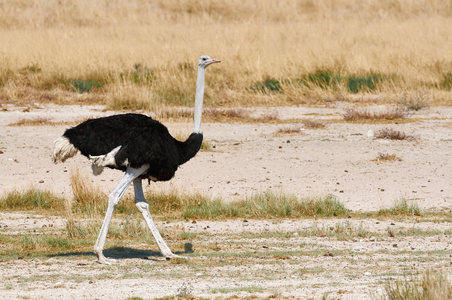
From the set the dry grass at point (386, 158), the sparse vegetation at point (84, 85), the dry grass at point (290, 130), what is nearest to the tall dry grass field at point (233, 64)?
the sparse vegetation at point (84, 85)

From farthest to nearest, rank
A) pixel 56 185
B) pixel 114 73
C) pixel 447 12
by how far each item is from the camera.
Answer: pixel 447 12, pixel 114 73, pixel 56 185

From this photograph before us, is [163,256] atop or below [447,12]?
below

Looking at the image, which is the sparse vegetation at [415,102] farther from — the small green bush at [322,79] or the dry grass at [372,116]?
the small green bush at [322,79]

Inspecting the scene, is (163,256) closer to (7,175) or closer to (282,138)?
(7,175)

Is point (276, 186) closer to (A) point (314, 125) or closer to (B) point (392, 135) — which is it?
(B) point (392, 135)

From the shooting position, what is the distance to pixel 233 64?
83.5 ft

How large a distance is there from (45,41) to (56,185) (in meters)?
18.4

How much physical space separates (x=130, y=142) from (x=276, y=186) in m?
5.38

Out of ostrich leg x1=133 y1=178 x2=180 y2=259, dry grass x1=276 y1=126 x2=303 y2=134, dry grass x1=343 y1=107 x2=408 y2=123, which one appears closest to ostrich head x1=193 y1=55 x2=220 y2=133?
ostrich leg x1=133 y1=178 x2=180 y2=259

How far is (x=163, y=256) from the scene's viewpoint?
8.52m

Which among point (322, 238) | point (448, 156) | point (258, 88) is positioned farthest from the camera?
point (258, 88)

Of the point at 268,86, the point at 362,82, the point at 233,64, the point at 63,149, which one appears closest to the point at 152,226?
the point at 63,149

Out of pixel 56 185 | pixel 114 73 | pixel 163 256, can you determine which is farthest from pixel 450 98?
pixel 163 256

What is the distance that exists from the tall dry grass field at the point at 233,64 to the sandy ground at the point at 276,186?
1722 millimetres
